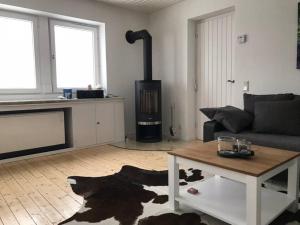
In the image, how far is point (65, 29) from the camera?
4.13 m

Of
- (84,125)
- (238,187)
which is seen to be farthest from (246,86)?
(84,125)

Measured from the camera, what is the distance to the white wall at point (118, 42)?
3998mm

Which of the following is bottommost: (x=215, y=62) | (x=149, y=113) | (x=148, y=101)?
(x=149, y=113)

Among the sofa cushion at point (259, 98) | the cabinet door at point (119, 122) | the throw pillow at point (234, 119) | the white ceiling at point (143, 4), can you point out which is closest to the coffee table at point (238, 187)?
the throw pillow at point (234, 119)

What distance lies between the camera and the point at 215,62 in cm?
403

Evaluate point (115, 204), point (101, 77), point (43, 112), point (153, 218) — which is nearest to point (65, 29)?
point (101, 77)

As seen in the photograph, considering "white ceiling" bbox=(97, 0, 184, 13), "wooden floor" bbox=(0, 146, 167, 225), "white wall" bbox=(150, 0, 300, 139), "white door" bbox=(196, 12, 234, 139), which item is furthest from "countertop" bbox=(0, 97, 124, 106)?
"white ceiling" bbox=(97, 0, 184, 13)

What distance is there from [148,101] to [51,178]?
2.06 metres

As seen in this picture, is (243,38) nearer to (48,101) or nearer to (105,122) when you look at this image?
(105,122)

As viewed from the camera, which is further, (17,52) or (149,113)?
(149,113)

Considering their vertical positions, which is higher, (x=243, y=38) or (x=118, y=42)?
(x=118, y=42)

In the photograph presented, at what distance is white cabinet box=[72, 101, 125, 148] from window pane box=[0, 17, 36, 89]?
34.2 inches

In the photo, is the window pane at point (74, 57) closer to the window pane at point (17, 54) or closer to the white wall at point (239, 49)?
the window pane at point (17, 54)

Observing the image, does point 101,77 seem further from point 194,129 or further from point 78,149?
point 194,129
